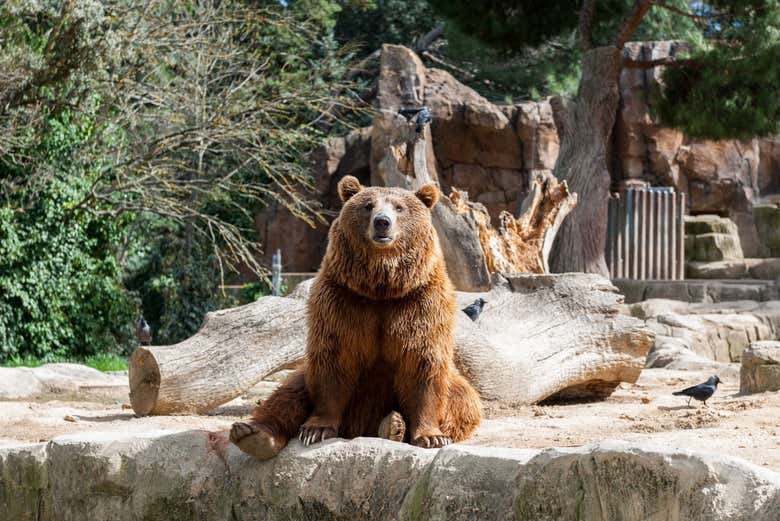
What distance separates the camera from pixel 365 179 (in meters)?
19.4

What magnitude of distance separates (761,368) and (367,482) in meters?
4.00

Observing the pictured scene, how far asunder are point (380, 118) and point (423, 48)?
33.5 feet

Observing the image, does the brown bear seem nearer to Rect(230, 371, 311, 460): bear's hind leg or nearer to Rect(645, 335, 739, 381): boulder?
Rect(230, 371, 311, 460): bear's hind leg

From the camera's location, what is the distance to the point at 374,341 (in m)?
4.36

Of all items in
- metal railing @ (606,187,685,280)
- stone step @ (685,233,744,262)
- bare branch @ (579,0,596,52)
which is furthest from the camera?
stone step @ (685,233,744,262)

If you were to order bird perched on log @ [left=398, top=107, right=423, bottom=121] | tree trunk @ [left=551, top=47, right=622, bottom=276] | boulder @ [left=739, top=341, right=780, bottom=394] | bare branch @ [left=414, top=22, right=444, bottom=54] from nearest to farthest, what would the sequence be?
boulder @ [left=739, top=341, right=780, bottom=394] < bird perched on log @ [left=398, top=107, right=423, bottom=121] < tree trunk @ [left=551, top=47, right=622, bottom=276] < bare branch @ [left=414, top=22, right=444, bottom=54]

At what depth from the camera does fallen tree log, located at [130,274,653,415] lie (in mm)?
6789

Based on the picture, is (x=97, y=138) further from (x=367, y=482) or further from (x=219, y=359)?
(x=367, y=482)

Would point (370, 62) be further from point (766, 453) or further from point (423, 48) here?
point (766, 453)

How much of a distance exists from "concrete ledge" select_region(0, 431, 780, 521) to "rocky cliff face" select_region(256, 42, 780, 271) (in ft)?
45.2

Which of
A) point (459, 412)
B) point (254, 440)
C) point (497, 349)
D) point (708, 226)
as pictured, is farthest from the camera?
point (708, 226)

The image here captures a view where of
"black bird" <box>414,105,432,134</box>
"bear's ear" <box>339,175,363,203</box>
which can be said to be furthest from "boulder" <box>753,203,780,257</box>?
"bear's ear" <box>339,175,363,203</box>

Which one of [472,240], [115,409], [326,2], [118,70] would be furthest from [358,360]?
[326,2]

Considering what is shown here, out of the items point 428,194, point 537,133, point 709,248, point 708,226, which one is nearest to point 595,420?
point 428,194
